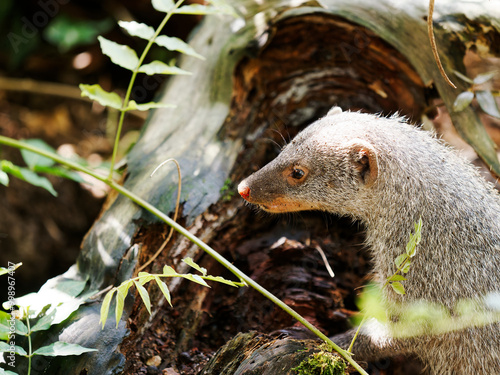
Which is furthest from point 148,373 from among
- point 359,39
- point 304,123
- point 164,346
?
point 359,39

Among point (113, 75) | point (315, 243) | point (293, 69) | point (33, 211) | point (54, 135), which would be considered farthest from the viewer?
point (113, 75)

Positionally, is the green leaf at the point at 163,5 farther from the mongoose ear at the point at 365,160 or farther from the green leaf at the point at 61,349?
the green leaf at the point at 61,349

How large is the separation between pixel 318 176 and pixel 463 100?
1.27 m

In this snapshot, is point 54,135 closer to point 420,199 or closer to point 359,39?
point 359,39

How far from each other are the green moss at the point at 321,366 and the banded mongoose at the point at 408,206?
1.90 ft

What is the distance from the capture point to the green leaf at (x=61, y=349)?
7.75 ft

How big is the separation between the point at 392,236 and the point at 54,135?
468cm

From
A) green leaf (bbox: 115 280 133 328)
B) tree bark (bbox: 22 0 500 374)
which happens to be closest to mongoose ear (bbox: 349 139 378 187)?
tree bark (bbox: 22 0 500 374)

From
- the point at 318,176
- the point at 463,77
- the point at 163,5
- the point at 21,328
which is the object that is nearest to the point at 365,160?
the point at 318,176

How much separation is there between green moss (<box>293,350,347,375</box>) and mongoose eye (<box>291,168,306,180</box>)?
4.06 ft

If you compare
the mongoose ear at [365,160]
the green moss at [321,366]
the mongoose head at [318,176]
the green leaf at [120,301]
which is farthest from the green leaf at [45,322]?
the mongoose ear at [365,160]

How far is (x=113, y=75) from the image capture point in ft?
21.0

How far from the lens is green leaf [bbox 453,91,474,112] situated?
3.46 m

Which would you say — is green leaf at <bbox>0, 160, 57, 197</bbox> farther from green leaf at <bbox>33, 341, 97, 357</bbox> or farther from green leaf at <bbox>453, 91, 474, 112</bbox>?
green leaf at <bbox>453, 91, 474, 112</bbox>
